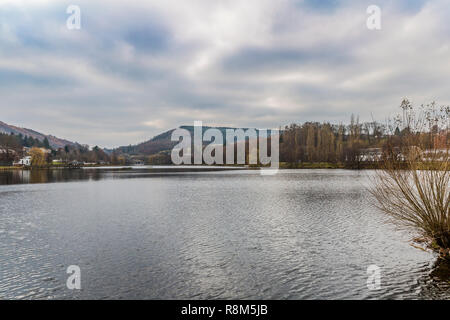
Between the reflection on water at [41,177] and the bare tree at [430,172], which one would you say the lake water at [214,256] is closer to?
the bare tree at [430,172]

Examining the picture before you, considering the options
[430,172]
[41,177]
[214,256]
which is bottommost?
[214,256]

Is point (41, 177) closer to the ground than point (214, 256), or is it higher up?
higher up

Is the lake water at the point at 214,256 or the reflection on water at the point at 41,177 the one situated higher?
the reflection on water at the point at 41,177

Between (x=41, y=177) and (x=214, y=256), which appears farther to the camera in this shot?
(x=41, y=177)

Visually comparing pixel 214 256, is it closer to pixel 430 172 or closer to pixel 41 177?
pixel 430 172

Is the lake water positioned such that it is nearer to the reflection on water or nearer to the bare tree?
the bare tree

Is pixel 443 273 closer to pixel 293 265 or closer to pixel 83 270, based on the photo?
pixel 293 265

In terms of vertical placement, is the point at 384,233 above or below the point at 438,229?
below

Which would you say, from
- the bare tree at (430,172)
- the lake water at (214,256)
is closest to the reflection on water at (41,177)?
the lake water at (214,256)

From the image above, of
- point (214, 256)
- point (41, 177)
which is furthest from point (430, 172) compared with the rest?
point (41, 177)

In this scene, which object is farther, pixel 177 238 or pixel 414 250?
pixel 177 238

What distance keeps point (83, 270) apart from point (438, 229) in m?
11.1
